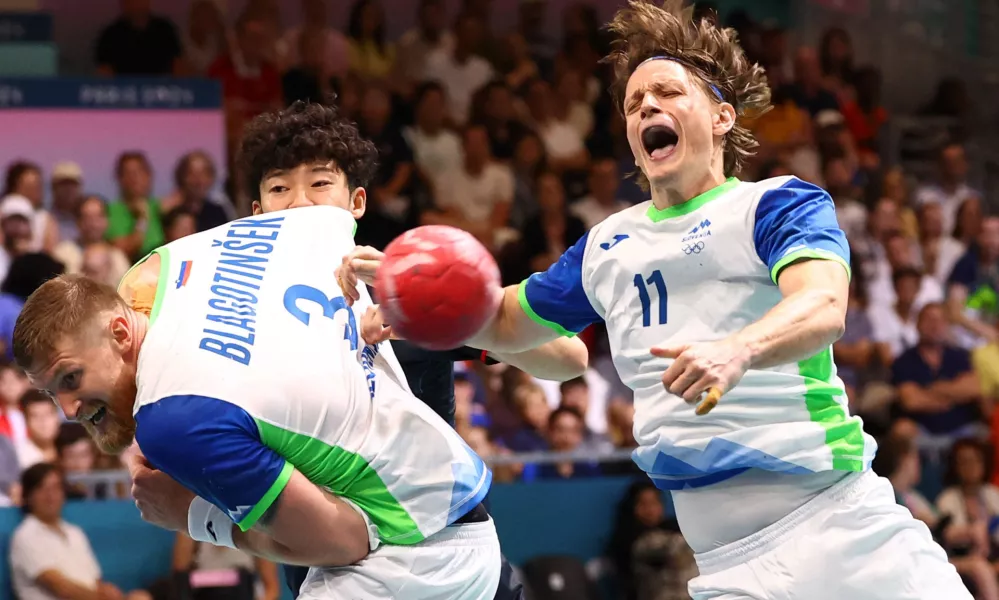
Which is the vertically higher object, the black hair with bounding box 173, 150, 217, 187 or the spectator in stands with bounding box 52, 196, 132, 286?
the black hair with bounding box 173, 150, 217, 187

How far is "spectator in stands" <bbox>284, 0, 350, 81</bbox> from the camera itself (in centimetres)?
1104

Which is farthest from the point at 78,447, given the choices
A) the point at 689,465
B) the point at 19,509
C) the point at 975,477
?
the point at 975,477

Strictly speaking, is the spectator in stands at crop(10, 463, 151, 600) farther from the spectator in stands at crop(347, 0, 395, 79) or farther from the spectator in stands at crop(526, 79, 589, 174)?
the spectator in stands at crop(526, 79, 589, 174)

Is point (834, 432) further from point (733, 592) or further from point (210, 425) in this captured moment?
point (210, 425)

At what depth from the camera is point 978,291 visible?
1130 cm

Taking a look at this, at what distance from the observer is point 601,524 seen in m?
8.48

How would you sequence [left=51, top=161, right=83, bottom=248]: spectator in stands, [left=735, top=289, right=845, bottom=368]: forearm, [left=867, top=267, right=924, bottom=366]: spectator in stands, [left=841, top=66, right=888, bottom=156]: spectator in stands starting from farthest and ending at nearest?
[left=841, top=66, right=888, bottom=156]: spectator in stands → [left=867, top=267, right=924, bottom=366]: spectator in stands → [left=51, top=161, right=83, bottom=248]: spectator in stands → [left=735, top=289, right=845, bottom=368]: forearm

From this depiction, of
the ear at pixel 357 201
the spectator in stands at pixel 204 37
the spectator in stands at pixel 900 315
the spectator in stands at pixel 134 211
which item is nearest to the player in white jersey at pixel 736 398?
the ear at pixel 357 201

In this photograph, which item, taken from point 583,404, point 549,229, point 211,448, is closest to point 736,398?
point 211,448

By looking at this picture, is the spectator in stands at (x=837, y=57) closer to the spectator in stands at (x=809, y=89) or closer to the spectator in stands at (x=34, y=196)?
the spectator in stands at (x=809, y=89)

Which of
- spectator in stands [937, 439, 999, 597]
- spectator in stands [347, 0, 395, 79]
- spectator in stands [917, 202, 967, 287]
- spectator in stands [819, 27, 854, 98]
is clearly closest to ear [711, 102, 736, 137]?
spectator in stands [937, 439, 999, 597]

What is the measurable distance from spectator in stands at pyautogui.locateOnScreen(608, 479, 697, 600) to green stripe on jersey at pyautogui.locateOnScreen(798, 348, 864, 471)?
4.47 meters

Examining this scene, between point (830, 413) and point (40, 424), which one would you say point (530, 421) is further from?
point (830, 413)

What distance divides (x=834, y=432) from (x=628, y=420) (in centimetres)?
543
